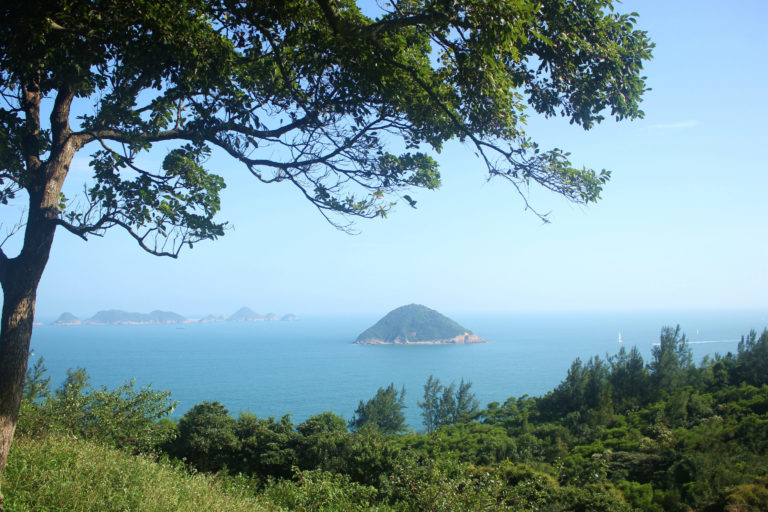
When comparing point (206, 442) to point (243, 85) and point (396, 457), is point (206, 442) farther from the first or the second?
point (243, 85)

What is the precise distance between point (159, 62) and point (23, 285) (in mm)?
1983

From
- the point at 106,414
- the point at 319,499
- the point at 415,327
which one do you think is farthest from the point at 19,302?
the point at 415,327

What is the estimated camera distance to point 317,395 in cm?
5831

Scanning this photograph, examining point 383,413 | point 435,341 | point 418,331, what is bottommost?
point 435,341

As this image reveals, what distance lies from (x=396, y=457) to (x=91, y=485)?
4730 mm

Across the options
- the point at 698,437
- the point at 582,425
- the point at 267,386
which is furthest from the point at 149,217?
the point at 267,386

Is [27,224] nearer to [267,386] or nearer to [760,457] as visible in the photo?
[760,457]

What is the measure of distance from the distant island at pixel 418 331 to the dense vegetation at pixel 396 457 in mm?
98715

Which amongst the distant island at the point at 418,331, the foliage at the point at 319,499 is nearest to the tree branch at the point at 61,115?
the foliage at the point at 319,499

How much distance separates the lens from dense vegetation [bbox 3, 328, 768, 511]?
442 cm

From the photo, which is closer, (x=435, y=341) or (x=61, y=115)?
(x=61, y=115)

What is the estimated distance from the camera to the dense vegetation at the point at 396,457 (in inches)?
174

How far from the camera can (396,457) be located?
7332 millimetres

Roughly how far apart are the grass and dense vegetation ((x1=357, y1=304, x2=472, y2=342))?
116 m
